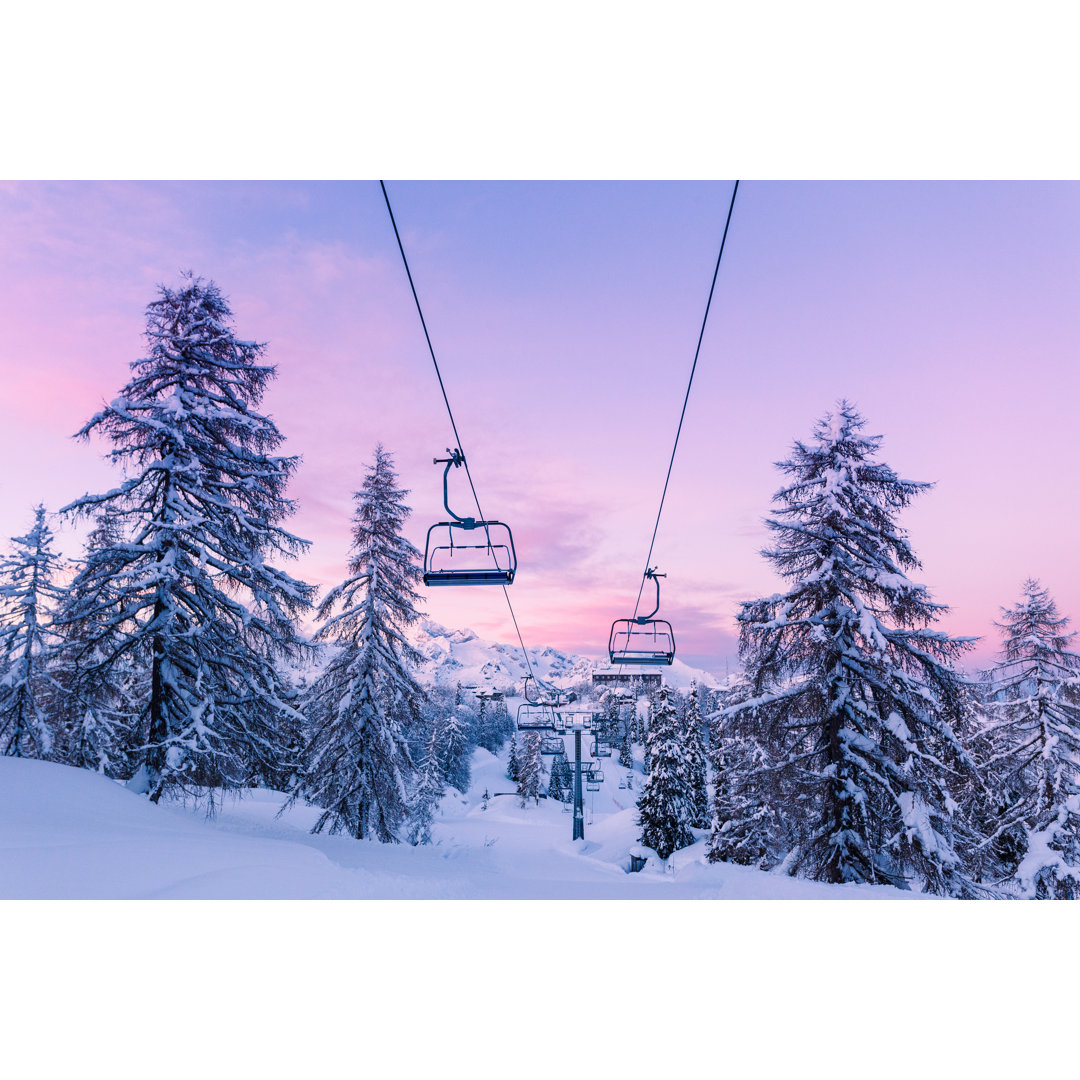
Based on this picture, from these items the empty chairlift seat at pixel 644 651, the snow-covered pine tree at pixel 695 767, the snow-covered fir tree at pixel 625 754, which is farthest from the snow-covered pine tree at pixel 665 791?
the snow-covered fir tree at pixel 625 754

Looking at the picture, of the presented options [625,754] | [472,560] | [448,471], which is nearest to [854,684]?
[472,560]

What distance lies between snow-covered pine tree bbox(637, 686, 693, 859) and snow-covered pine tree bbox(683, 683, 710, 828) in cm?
231

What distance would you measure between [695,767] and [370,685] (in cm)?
2796

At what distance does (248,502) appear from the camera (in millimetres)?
9547

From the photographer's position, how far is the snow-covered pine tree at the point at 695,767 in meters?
32.7

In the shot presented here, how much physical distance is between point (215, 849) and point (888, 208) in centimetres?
1181

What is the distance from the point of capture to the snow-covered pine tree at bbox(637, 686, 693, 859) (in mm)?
28516

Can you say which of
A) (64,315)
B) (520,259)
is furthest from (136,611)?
(520,259)

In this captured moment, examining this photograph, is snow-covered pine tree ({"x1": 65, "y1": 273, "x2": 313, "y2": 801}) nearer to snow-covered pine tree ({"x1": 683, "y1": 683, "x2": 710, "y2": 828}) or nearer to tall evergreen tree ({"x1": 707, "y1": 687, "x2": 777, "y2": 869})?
tall evergreen tree ({"x1": 707, "y1": 687, "x2": 777, "y2": 869})

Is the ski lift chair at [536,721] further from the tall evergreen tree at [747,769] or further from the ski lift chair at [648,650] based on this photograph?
the tall evergreen tree at [747,769]

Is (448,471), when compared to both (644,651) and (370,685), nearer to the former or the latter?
(644,651)

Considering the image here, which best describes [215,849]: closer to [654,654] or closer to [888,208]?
[654,654]

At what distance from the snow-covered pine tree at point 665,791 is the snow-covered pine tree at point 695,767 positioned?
2313 millimetres
